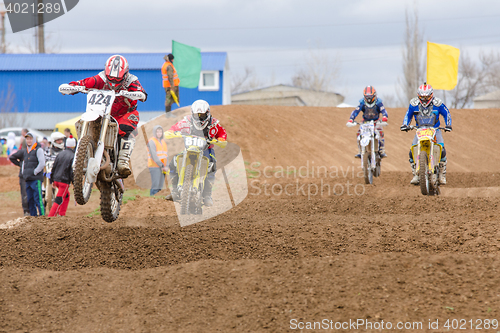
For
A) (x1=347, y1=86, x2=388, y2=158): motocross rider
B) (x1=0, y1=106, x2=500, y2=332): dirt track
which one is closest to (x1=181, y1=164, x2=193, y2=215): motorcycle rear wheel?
(x1=0, y1=106, x2=500, y2=332): dirt track

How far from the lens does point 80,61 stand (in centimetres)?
3850

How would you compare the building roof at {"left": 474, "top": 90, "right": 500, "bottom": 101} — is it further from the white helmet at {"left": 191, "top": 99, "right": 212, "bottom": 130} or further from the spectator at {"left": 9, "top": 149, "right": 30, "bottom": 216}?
the white helmet at {"left": 191, "top": 99, "right": 212, "bottom": 130}

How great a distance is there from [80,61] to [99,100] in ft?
112

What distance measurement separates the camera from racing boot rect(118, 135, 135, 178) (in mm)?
Result: 7541

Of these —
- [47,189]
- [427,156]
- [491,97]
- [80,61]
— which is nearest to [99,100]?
[427,156]

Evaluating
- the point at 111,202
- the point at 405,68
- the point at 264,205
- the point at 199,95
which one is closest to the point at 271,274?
the point at 111,202

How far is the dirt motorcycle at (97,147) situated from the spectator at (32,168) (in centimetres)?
577

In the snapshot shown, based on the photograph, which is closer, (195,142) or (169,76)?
(195,142)

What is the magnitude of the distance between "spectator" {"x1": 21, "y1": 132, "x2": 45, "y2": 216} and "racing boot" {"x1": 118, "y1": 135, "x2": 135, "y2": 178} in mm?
5714

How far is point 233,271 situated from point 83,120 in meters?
3.01

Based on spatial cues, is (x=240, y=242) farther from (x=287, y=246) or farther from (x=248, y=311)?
(x=248, y=311)

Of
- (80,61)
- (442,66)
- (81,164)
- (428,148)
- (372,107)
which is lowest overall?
(428,148)

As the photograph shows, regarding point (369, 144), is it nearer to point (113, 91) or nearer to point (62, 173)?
point (62, 173)

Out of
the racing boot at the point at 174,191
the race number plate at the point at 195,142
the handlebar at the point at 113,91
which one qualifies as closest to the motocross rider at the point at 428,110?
the race number plate at the point at 195,142
